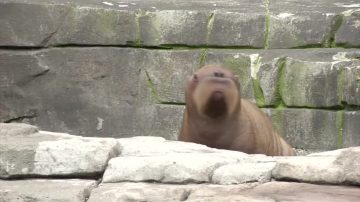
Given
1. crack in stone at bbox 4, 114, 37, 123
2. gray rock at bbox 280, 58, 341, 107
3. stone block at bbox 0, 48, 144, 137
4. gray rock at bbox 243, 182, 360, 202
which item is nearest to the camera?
gray rock at bbox 243, 182, 360, 202

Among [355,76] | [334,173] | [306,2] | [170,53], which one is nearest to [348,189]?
[334,173]

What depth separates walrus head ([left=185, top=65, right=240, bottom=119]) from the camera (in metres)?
7.54

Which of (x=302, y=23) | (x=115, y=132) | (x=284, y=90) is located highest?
(x=302, y=23)

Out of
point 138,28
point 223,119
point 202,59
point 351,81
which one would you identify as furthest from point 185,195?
point 138,28

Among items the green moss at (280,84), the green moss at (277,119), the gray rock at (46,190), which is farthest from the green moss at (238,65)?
the gray rock at (46,190)

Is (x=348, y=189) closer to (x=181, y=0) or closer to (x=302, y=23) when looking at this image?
(x=302, y=23)

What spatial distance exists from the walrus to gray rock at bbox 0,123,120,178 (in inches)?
98.8

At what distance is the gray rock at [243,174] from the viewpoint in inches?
185

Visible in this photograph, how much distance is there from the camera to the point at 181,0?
31.9 ft

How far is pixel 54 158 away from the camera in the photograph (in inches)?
196

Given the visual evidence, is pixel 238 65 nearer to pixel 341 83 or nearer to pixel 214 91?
pixel 341 83

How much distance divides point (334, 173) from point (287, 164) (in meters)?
0.25

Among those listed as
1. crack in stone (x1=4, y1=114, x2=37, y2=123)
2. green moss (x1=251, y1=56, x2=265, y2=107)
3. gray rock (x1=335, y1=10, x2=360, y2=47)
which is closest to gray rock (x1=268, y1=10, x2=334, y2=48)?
gray rock (x1=335, y1=10, x2=360, y2=47)

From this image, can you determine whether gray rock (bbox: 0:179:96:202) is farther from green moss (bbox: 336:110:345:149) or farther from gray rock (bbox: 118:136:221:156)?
green moss (bbox: 336:110:345:149)
